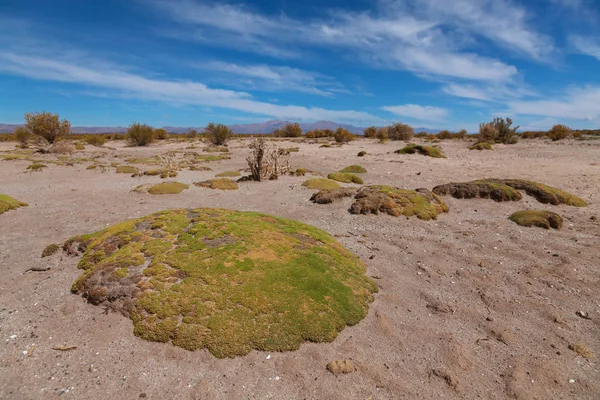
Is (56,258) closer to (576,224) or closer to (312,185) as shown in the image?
(312,185)

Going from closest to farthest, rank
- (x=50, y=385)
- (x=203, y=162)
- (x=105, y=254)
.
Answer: (x=50, y=385) < (x=105, y=254) < (x=203, y=162)

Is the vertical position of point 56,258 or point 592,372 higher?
point 56,258

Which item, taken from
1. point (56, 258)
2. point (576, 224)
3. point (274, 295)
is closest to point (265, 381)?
point (274, 295)

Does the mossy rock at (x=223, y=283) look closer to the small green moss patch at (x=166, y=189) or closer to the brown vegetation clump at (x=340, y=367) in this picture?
the brown vegetation clump at (x=340, y=367)

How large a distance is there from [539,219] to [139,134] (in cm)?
5150

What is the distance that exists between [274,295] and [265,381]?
1.44m

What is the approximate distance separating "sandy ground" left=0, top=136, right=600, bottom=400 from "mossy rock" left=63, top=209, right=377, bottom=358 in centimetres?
24

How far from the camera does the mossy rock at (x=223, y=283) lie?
16.3 ft

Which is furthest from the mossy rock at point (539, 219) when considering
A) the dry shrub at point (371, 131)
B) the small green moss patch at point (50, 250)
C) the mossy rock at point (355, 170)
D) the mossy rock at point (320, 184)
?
the dry shrub at point (371, 131)

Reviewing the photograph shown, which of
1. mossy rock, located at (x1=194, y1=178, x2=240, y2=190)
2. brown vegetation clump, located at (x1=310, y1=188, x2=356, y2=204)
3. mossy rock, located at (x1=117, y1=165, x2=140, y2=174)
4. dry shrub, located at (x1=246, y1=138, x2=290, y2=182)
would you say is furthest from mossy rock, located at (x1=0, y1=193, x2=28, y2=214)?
brown vegetation clump, located at (x1=310, y1=188, x2=356, y2=204)

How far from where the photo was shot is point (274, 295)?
217 inches

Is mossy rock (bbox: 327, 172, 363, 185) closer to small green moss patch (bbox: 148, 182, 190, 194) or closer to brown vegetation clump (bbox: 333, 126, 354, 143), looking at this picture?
small green moss patch (bbox: 148, 182, 190, 194)

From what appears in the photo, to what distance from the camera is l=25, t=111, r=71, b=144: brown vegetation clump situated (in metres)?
34.5

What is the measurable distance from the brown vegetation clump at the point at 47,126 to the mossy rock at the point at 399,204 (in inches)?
1491
